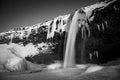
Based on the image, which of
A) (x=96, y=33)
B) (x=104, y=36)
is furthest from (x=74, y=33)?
(x=104, y=36)

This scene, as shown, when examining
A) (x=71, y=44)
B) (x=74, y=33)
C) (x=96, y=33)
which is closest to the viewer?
(x=96, y=33)

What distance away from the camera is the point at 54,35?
15.5 m

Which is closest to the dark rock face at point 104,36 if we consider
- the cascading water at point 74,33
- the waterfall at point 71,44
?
the cascading water at point 74,33

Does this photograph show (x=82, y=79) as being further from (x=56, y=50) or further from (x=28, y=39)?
(x=28, y=39)

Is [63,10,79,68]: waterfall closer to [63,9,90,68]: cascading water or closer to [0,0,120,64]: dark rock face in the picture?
[63,9,90,68]: cascading water

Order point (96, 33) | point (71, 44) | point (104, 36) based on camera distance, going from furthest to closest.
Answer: point (71, 44) < point (96, 33) < point (104, 36)

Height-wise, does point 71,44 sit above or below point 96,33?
below

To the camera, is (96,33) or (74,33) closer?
(96,33)

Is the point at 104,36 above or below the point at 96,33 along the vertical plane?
below

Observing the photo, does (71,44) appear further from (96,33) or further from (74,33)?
(96,33)

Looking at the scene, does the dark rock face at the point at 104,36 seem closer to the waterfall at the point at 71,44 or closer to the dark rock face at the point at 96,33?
the dark rock face at the point at 96,33

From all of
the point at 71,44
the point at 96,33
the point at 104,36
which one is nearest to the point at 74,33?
the point at 71,44

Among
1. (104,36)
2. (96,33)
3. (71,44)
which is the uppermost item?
(96,33)

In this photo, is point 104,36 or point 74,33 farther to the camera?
point 74,33
